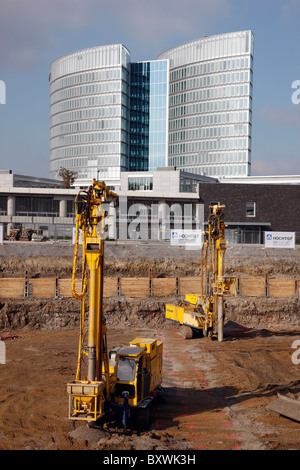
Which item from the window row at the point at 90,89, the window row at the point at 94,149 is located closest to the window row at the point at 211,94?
the window row at the point at 90,89

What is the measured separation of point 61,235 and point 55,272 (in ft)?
50.3

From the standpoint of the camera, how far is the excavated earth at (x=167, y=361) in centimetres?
1371

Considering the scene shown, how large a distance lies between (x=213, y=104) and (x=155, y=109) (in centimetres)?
1984

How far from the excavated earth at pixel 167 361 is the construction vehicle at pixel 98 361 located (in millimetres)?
855

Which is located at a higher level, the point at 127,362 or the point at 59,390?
the point at 127,362

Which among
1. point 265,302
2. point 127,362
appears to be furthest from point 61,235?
point 127,362

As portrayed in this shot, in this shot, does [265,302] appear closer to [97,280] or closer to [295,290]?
[295,290]

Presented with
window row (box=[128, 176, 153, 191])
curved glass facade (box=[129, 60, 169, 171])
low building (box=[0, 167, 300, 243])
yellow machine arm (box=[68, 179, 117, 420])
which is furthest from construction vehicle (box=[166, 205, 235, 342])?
curved glass facade (box=[129, 60, 169, 171])

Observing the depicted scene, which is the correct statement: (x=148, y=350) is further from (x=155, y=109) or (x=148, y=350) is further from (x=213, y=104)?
(x=155, y=109)

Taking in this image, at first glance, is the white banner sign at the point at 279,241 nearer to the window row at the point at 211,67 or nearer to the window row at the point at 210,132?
the window row at the point at 210,132

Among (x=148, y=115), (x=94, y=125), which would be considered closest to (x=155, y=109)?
(x=148, y=115)

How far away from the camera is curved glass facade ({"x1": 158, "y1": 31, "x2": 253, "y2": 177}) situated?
12331 cm

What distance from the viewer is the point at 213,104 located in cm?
12825

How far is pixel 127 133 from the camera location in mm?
135125
